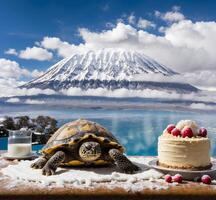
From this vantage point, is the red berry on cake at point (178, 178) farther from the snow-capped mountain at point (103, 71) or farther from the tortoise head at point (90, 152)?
the snow-capped mountain at point (103, 71)

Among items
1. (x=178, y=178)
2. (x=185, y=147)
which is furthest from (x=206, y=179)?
(x=185, y=147)

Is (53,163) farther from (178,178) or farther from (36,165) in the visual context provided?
(178,178)

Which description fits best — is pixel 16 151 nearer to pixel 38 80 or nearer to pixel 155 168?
pixel 155 168

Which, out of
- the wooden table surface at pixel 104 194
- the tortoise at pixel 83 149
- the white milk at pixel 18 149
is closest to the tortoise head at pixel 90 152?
the tortoise at pixel 83 149

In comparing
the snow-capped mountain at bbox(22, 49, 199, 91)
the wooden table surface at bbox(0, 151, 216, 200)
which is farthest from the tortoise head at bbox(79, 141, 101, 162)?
the snow-capped mountain at bbox(22, 49, 199, 91)

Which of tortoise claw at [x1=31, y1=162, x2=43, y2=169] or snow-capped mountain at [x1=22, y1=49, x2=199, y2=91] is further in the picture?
snow-capped mountain at [x1=22, y1=49, x2=199, y2=91]

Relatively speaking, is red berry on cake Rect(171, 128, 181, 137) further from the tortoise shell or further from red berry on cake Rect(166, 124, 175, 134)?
the tortoise shell
